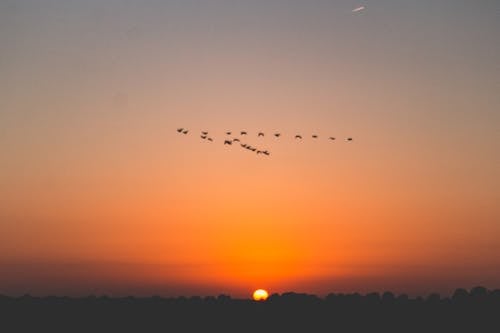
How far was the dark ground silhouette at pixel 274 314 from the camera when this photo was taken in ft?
118

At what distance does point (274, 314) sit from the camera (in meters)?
40.1

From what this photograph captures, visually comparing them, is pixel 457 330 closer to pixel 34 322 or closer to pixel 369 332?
pixel 369 332

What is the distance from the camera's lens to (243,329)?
38.9 metres

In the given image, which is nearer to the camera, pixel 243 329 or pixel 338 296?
pixel 243 329

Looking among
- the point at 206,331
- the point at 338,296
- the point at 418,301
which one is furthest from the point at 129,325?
the point at 418,301

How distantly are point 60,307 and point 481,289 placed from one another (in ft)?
80.1

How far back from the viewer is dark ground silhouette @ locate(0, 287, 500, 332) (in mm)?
36094

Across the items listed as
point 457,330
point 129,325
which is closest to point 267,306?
point 129,325

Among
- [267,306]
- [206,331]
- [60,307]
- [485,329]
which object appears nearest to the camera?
[485,329]

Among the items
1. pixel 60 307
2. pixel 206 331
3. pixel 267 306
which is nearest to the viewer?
pixel 206 331

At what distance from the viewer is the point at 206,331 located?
38.9 metres

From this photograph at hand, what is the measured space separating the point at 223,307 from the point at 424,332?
40.9 ft

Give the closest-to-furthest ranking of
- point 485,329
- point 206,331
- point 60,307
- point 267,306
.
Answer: point 485,329
point 206,331
point 267,306
point 60,307

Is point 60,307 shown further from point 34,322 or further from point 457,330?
point 457,330
